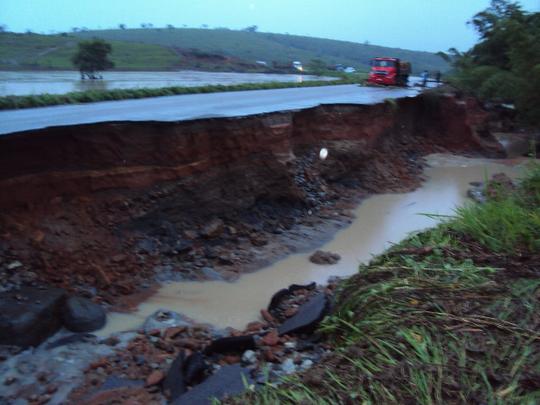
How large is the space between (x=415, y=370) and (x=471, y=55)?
32077 millimetres

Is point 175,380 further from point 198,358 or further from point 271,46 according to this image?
point 271,46

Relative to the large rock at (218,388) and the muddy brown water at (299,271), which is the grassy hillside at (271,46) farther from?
the large rock at (218,388)

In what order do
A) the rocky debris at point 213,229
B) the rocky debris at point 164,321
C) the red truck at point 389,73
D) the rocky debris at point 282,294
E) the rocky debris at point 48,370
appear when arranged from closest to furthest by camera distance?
the rocky debris at point 48,370
the rocky debris at point 164,321
the rocky debris at point 282,294
the rocky debris at point 213,229
the red truck at point 389,73

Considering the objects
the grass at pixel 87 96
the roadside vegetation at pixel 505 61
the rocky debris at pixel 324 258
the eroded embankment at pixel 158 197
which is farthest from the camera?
the roadside vegetation at pixel 505 61

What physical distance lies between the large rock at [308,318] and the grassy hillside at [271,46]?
170 ft

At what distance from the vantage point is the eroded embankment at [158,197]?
7633mm

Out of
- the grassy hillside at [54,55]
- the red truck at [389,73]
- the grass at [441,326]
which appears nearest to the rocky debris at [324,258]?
the grass at [441,326]

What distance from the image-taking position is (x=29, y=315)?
6234mm

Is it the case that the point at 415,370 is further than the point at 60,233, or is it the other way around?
the point at 60,233

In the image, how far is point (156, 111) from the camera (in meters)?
11.1

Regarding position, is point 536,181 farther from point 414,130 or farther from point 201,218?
point 414,130

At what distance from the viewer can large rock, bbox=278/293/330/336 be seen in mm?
5766

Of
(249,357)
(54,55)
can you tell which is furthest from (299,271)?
(54,55)

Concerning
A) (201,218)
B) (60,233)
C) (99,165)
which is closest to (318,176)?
(201,218)
